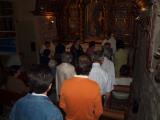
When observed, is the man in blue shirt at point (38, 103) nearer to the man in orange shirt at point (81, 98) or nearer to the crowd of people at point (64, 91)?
the crowd of people at point (64, 91)

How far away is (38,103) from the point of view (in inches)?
105

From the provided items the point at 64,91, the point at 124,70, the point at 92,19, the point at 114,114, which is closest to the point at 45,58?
the point at 124,70

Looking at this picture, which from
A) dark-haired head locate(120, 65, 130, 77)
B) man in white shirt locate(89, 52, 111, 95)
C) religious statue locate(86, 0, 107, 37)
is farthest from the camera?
religious statue locate(86, 0, 107, 37)

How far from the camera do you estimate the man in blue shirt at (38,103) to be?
267cm

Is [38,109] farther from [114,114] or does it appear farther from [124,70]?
[124,70]

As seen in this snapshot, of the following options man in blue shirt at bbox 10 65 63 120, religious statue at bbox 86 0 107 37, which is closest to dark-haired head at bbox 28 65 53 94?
man in blue shirt at bbox 10 65 63 120

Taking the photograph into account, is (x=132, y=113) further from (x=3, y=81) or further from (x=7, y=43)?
(x=7, y=43)

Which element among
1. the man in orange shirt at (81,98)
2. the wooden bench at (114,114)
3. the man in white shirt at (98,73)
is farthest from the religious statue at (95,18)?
the man in orange shirt at (81,98)

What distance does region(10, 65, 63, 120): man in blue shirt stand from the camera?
2670mm

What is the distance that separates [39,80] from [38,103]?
22 cm

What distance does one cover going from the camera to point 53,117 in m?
2.67

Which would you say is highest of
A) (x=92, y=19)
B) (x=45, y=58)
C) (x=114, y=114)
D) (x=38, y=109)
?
(x=92, y=19)

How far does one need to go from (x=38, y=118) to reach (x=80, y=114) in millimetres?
1544

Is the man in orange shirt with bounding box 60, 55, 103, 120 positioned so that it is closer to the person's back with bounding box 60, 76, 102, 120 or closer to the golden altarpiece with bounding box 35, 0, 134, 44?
the person's back with bounding box 60, 76, 102, 120
